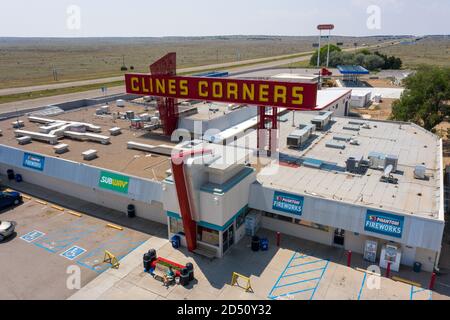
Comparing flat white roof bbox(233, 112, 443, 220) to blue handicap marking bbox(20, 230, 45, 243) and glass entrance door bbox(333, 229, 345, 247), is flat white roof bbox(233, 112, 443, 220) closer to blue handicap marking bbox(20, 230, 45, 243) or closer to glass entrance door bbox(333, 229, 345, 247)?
glass entrance door bbox(333, 229, 345, 247)

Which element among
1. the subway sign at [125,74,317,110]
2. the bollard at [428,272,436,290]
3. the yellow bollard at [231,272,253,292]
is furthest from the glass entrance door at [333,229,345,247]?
the subway sign at [125,74,317,110]

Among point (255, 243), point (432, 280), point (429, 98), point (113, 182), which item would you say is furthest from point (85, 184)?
point (429, 98)

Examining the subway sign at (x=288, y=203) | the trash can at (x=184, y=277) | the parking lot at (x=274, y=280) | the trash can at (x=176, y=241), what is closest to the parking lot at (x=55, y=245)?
the parking lot at (x=274, y=280)
